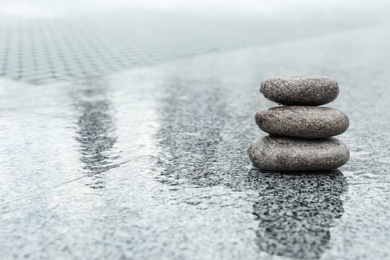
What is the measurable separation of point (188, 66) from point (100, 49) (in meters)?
3.08

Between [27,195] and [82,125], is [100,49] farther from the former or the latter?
[27,195]

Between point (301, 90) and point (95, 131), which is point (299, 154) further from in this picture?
point (95, 131)

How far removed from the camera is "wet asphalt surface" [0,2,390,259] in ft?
10.2

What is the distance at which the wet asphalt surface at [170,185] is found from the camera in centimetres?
311

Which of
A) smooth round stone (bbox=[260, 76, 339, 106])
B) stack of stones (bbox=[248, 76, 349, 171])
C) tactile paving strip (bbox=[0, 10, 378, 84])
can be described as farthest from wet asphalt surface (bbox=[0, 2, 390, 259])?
tactile paving strip (bbox=[0, 10, 378, 84])

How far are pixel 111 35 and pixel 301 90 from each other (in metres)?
13.5

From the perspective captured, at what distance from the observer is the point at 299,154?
13.9 feet

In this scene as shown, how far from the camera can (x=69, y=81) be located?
910 centimetres

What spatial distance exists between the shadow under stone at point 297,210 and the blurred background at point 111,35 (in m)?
5.93

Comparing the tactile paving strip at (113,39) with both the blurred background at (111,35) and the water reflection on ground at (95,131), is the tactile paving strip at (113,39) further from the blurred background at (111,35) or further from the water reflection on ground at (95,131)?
the water reflection on ground at (95,131)

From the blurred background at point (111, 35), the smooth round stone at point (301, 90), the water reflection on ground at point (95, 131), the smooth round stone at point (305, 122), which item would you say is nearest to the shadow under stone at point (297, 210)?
the smooth round stone at point (305, 122)

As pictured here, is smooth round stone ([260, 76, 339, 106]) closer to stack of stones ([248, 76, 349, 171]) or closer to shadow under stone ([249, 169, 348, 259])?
stack of stones ([248, 76, 349, 171])

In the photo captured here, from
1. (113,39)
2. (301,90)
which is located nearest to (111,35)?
(113,39)

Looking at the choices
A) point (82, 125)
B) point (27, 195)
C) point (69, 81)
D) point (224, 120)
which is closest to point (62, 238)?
point (27, 195)
